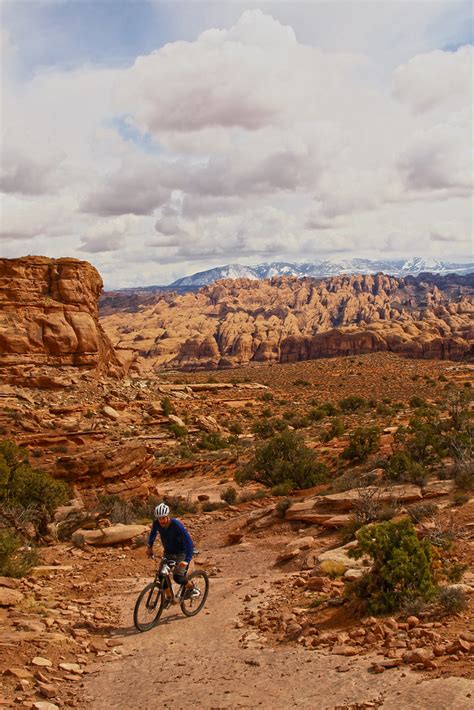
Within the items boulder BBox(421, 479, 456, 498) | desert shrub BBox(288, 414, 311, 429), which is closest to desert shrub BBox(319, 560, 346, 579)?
boulder BBox(421, 479, 456, 498)

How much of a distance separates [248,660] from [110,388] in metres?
37.8

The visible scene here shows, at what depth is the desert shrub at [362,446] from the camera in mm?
22328

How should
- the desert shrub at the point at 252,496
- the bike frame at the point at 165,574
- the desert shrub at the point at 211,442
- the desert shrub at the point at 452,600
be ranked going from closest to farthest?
the desert shrub at the point at 452,600
the bike frame at the point at 165,574
the desert shrub at the point at 252,496
the desert shrub at the point at 211,442

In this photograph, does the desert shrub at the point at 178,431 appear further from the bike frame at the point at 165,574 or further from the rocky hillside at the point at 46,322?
the bike frame at the point at 165,574

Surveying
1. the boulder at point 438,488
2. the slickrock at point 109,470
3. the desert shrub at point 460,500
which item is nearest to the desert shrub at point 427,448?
the boulder at point 438,488

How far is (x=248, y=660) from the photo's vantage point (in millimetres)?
6922

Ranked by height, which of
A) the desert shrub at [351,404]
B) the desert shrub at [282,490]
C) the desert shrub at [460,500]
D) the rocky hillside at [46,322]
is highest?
the rocky hillside at [46,322]

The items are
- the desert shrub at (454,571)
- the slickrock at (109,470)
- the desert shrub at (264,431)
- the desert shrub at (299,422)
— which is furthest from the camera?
the desert shrub at (299,422)

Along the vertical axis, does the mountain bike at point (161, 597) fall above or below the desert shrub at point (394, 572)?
below

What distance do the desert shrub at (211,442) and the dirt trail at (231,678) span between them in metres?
24.1

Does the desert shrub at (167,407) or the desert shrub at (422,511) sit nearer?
the desert shrub at (422,511)

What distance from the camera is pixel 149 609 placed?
8469mm

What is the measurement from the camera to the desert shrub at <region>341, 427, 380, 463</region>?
22.3m

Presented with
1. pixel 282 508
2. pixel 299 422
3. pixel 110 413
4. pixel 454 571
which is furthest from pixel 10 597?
pixel 299 422
